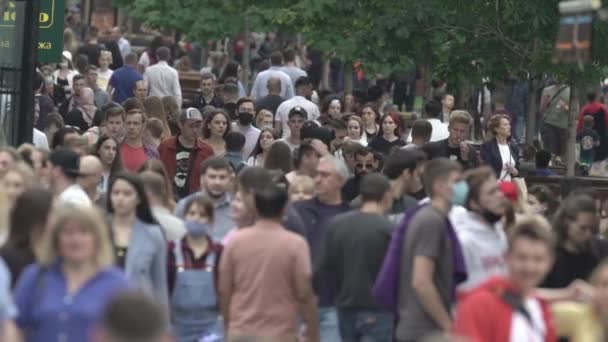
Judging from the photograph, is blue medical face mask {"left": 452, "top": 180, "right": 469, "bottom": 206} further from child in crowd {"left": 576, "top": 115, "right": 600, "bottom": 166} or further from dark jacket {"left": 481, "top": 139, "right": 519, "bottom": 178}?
child in crowd {"left": 576, "top": 115, "right": 600, "bottom": 166}

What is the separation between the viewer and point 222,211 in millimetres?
13977

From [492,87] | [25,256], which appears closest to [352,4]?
[492,87]

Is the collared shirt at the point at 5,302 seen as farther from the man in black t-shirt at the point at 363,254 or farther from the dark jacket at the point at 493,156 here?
the dark jacket at the point at 493,156

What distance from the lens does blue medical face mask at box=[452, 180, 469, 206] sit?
11492mm

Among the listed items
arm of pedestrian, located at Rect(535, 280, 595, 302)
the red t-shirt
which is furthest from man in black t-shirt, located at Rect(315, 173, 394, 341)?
the red t-shirt

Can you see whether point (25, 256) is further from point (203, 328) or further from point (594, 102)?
point (594, 102)

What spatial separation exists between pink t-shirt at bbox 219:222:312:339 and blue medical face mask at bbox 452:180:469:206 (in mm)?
1001

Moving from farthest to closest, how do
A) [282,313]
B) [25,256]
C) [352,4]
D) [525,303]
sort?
[352,4]
[282,313]
[25,256]
[525,303]

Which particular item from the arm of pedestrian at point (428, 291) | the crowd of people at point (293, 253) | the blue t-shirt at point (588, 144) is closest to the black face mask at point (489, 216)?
the crowd of people at point (293, 253)

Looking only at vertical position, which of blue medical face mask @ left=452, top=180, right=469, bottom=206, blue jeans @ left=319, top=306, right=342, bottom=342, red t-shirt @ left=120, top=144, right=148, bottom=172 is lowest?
blue jeans @ left=319, top=306, right=342, bottom=342

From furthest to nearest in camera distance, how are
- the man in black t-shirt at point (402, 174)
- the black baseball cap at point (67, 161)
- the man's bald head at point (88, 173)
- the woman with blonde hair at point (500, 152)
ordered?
the woman with blonde hair at point (500, 152)
the man in black t-shirt at point (402, 174)
the man's bald head at point (88, 173)
the black baseball cap at point (67, 161)

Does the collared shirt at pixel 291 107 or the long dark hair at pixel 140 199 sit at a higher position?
the collared shirt at pixel 291 107

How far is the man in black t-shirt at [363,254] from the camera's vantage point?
40.4ft

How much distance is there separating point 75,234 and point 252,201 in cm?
366
